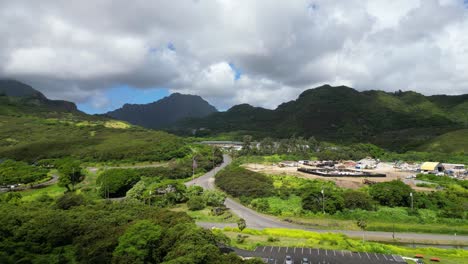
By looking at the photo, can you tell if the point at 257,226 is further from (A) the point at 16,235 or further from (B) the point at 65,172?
(B) the point at 65,172

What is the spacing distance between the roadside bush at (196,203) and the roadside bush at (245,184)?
38.9 feet

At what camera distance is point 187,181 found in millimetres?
97500

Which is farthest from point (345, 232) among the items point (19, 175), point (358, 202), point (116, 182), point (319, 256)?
point (19, 175)

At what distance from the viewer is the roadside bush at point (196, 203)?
65688mm

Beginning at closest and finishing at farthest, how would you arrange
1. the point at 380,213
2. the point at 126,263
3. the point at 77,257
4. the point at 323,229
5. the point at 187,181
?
the point at 126,263 < the point at 77,257 < the point at 323,229 < the point at 380,213 < the point at 187,181

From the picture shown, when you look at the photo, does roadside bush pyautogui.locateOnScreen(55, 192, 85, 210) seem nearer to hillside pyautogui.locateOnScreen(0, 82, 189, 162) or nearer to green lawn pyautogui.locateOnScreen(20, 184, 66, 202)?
green lawn pyautogui.locateOnScreen(20, 184, 66, 202)

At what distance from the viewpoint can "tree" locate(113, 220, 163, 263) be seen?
31.7 metres

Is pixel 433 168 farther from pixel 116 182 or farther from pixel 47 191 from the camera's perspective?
pixel 47 191

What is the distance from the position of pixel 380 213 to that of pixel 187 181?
54384mm

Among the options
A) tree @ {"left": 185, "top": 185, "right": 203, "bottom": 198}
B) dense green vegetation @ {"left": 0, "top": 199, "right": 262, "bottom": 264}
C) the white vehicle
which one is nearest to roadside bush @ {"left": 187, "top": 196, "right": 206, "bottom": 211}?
tree @ {"left": 185, "top": 185, "right": 203, "bottom": 198}

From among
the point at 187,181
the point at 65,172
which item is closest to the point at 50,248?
the point at 65,172

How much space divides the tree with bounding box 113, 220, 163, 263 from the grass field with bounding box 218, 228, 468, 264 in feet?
47.5

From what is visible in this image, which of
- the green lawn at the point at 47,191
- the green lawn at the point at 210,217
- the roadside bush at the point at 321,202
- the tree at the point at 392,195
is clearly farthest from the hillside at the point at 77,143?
the tree at the point at 392,195

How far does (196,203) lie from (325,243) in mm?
28461
